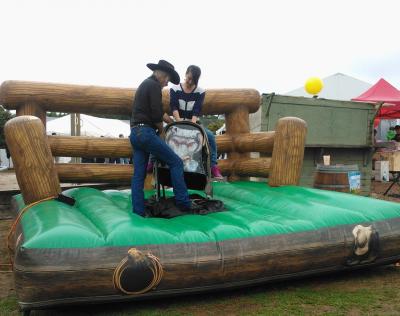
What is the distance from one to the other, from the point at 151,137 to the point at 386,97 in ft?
50.8

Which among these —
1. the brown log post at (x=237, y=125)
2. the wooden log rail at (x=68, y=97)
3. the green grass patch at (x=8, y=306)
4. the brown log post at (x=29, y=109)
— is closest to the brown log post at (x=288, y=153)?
the brown log post at (x=237, y=125)

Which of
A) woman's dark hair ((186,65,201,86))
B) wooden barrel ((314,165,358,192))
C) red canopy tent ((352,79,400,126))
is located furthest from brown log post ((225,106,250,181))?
red canopy tent ((352,79,400,126))

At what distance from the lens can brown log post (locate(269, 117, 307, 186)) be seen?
19.9 ft

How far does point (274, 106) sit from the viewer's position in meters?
10.9

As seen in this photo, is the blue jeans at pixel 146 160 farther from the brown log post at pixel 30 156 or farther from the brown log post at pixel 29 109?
the brown log post at pixel 29 109

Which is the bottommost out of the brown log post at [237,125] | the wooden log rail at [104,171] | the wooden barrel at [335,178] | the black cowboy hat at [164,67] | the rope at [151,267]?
the rope at [151,267]

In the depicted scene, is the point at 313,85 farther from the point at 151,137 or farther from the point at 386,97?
the point at 151,137

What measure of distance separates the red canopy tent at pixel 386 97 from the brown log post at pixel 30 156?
1455 centimetres

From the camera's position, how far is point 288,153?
6.09 meters

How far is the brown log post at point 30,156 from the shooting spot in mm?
4918

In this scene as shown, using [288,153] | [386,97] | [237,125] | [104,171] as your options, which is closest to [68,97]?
[104,171]

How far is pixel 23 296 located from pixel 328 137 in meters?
9.79

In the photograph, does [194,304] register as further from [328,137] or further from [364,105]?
[364,105]

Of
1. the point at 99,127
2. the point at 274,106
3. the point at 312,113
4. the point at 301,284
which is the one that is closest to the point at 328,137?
the point at 312,113
